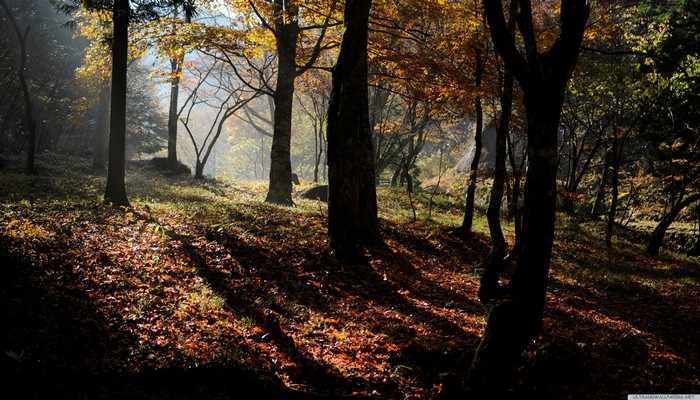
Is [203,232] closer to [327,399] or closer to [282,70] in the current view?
[327,399]

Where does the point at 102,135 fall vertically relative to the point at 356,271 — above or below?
above

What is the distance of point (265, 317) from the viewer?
5605mm

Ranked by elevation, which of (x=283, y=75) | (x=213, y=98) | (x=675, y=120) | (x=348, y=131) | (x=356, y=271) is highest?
(x=213, y=98)

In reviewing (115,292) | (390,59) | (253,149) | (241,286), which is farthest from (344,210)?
(253,149)

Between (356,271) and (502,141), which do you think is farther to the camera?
(502,141)

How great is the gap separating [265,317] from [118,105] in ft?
26.6

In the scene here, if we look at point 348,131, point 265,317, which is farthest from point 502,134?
point 265,317

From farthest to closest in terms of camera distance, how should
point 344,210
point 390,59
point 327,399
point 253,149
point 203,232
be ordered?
point 253,149
point 390,59
point 203,232
point 344,210
point 327,399

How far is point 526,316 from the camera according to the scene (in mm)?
4008

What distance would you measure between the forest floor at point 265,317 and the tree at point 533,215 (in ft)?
1.99

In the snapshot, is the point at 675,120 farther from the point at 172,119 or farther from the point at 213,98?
the point at 213,98

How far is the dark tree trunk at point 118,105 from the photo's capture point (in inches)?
412

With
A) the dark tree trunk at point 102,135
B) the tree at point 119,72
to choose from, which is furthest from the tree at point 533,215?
the dark tree trunk at point 102,135

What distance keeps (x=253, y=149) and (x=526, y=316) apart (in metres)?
64.8
